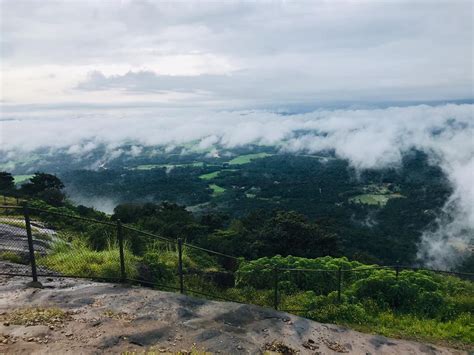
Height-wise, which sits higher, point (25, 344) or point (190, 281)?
point (25, 344)

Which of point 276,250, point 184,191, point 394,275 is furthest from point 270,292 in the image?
point 184,191

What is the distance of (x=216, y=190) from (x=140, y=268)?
4067 inches

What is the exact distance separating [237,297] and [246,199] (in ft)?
289

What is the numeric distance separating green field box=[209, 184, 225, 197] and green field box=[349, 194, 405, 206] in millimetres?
38826

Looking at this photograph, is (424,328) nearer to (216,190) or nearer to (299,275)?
(299,275)

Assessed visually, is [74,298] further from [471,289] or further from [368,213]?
[368,213]

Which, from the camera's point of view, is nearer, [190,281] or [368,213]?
[190,281]

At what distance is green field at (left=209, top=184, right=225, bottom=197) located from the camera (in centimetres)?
10739

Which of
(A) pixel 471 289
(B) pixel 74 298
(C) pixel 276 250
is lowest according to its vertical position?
(C) pixel 276 250

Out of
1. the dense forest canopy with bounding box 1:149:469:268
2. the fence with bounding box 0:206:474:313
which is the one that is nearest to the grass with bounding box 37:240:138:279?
the fence with bounding box 0:206:474:313

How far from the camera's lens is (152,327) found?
624 cm

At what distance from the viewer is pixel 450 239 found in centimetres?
8725

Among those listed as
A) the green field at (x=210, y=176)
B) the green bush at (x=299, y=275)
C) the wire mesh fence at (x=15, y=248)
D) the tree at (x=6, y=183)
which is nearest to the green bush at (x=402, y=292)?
the green bush at (x=299, y=275)

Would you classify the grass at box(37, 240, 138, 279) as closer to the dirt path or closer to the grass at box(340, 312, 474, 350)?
the dirt path
